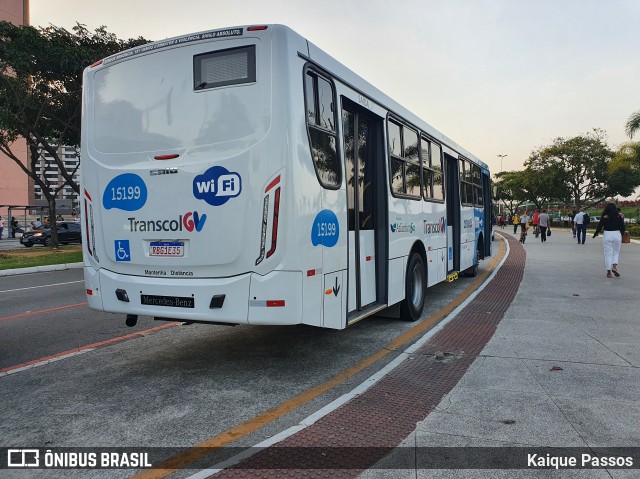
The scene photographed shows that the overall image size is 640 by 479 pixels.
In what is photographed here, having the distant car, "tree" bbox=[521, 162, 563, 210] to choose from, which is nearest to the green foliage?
the distant car

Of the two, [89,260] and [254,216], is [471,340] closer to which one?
[254,216]

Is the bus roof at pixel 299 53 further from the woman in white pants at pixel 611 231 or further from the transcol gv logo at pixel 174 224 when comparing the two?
the woman in white pants at pixel 611 231

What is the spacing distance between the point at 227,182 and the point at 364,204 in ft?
6.91

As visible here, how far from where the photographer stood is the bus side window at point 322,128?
4.60m

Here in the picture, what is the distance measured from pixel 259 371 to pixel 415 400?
1.66m

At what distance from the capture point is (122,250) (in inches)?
196

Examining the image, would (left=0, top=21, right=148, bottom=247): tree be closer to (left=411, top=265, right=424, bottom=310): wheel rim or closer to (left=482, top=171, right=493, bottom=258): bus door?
(left=482, top=171, right=493, bottom=258): bus door

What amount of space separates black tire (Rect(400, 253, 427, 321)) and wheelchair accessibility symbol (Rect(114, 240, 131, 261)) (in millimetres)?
3784

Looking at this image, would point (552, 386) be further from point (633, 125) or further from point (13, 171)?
point (13, 171)

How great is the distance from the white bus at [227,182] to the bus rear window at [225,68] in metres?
0.01

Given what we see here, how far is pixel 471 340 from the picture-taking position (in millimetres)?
6199

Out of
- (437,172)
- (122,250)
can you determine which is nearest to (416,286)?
(437,172)

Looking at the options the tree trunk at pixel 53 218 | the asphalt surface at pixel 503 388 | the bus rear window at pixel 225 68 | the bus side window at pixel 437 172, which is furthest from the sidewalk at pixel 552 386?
the tree trunk at pixel 53 218

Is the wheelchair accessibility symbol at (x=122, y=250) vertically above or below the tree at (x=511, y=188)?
below
